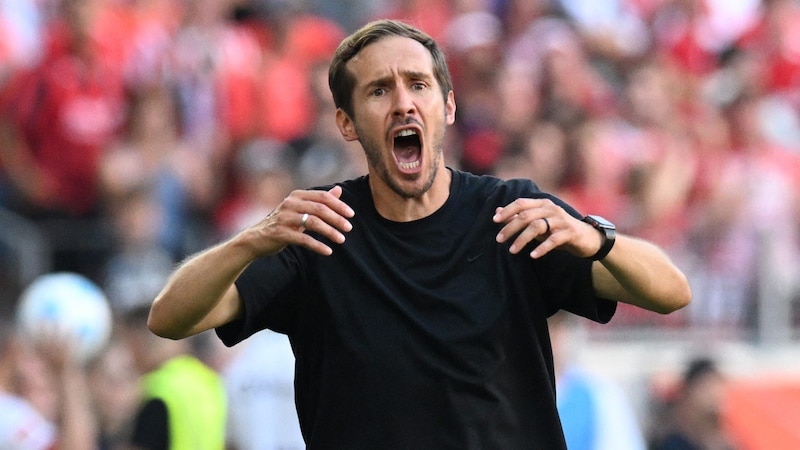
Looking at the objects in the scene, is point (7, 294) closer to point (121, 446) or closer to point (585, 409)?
point (121, 446)

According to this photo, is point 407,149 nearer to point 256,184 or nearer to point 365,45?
Result: point 365,45

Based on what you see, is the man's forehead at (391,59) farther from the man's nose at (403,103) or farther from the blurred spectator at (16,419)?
the blurred spectator at (16,419)

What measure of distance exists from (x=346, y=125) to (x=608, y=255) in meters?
0.96

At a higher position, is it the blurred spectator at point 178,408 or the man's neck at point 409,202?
the man's neck at point 409,202

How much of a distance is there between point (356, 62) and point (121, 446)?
3.70m

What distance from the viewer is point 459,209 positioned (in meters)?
4.32

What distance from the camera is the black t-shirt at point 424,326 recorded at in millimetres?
4035

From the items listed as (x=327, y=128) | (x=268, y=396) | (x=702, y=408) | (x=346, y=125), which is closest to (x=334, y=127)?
(x=327, y=128)

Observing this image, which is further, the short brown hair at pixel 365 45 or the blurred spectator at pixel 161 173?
the blurred spectator at pixel 161 173

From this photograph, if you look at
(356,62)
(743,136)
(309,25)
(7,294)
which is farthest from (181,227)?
(356,62)

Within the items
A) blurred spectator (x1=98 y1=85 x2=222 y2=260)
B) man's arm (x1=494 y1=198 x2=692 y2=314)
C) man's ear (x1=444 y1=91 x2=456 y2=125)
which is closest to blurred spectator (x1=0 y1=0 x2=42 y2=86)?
blurred spectator (x1=98 y1=85 x2=222 y2=260)

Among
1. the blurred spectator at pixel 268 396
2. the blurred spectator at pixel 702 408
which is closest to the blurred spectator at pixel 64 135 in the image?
the blurred spectator at pixel 268 396

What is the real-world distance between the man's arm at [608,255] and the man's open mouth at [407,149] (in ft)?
1.18

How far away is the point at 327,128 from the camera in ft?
34.4
